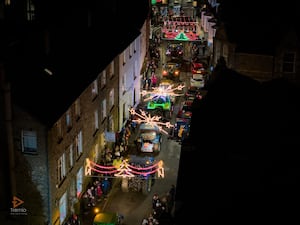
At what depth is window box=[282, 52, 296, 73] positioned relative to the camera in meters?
42.5

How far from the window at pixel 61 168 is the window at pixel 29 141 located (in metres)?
2.46

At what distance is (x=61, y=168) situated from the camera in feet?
138

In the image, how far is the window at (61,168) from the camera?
41.5m

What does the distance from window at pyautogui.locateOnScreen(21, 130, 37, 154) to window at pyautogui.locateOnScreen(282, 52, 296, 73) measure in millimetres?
16552

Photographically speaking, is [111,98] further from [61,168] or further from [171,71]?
[171,71]

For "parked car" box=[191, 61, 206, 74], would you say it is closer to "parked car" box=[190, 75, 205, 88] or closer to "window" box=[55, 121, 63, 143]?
"parked car" box=[190, 75, 205, 88]

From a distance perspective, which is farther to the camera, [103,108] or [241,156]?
[103,108]

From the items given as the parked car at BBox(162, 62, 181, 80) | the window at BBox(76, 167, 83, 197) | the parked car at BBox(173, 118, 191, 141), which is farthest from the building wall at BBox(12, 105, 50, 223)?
the parked car at BBox(162, 62, 181, 80)

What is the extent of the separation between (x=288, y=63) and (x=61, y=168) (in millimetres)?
16117

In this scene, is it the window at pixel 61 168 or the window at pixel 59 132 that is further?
the window at pixel 61 168

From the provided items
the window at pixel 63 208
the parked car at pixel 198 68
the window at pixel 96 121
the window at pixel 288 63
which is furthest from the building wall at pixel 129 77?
the window at pixel 288 63

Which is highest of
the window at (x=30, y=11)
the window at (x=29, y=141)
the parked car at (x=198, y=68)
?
the window at (x=30, y=11)

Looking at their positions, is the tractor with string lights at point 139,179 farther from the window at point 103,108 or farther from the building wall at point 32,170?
the building wall at point 32,170

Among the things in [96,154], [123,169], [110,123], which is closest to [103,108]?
[110,123]
